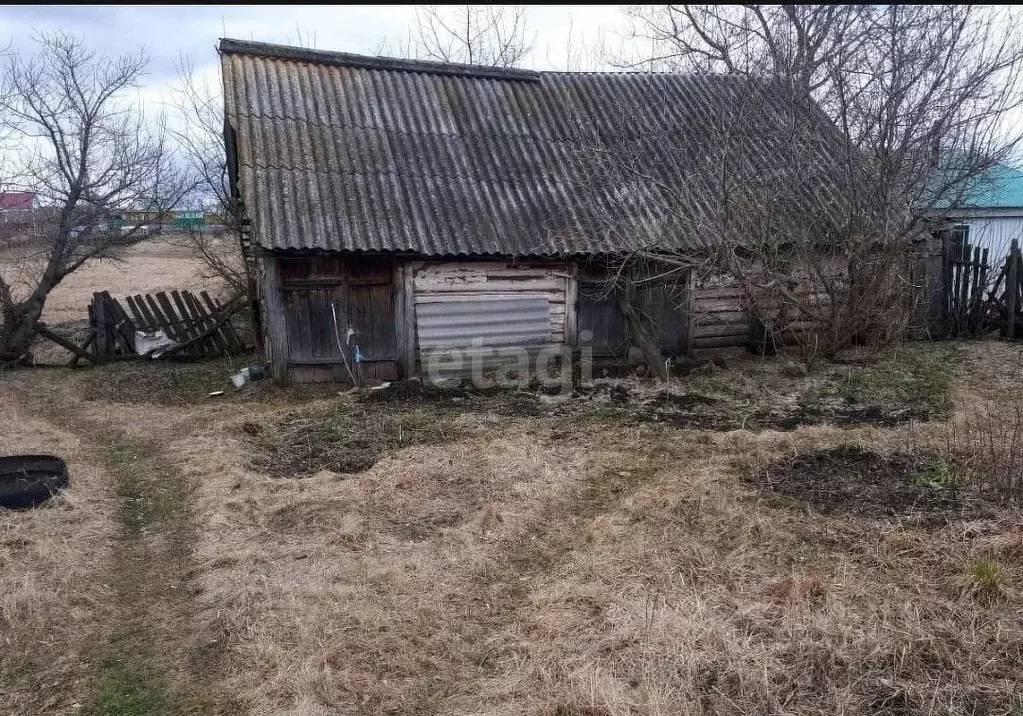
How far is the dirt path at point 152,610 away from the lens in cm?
339

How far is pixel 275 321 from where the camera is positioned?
8930 millimetres

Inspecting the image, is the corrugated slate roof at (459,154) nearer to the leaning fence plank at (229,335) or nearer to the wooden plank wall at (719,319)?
the wooden plank wall at (719,319)

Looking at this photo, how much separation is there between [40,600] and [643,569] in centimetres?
354

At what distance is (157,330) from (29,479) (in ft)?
20.9

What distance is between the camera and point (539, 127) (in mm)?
11367

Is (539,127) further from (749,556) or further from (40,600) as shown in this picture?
(40,600)

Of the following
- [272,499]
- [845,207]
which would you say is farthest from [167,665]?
[845,207]

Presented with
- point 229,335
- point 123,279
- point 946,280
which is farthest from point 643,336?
point 123,279

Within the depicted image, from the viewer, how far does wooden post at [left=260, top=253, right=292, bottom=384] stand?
876 cm

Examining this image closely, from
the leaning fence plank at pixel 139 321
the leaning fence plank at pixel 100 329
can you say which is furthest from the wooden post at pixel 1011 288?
the leaning fence plank at pixel 100 329

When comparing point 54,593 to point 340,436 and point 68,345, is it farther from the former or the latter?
point 68,345

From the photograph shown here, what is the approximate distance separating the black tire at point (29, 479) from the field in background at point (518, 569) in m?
0.16

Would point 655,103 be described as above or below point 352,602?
above

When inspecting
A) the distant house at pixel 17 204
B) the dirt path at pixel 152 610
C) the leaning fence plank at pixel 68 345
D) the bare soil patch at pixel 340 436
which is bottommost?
the dirt path at pixel 152 610
